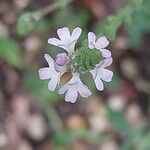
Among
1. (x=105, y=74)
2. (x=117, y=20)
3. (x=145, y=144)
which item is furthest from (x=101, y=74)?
(x=145, y=144)

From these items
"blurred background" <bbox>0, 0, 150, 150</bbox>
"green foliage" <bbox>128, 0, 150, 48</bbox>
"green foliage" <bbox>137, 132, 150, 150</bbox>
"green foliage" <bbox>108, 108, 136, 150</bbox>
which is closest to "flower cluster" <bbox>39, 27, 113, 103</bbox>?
"green foliage" <bbox>128, 0, 150, 48</bbox>

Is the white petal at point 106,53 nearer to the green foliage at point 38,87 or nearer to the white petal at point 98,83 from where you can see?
the white petal at point 98,83

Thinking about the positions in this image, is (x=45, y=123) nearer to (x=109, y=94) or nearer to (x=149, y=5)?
(x=109, y=94)

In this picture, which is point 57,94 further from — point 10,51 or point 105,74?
point 105,74

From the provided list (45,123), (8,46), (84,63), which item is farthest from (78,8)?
(84,63)

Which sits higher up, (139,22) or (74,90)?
(139,22)

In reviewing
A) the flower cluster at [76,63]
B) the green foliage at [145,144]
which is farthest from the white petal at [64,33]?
the green foliage at [145,144]
